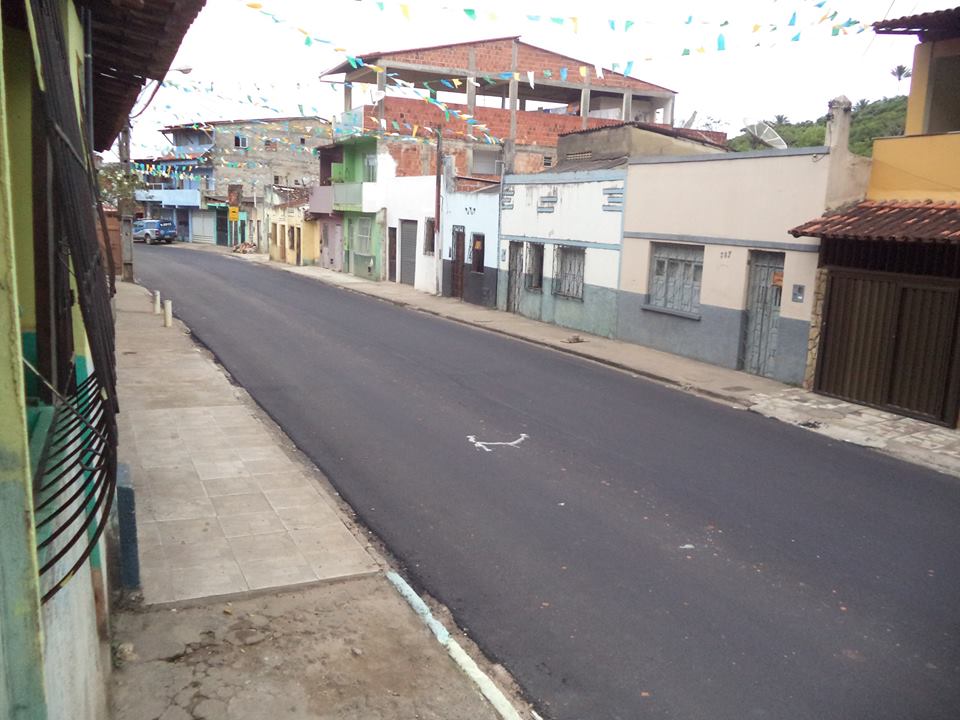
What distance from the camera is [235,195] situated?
57.4 m

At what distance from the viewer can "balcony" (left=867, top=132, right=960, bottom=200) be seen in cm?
1213

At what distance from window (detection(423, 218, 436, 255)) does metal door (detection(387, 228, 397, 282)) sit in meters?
3.38

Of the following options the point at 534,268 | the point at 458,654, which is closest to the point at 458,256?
the point at 534,268

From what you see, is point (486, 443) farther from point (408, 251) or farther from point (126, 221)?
point (408, 251)

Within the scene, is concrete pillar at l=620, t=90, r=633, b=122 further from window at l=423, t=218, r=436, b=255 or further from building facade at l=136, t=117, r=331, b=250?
building facade at l=136, t=117, r=331, b=250

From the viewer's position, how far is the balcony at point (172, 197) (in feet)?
211

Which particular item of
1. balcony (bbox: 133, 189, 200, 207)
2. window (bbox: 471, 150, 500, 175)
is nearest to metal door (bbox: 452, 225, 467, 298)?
window (bbox: 471, 150, 500, 175)

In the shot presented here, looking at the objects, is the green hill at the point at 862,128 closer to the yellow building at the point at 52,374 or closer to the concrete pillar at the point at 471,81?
the concrete pillar at the point at 471,81

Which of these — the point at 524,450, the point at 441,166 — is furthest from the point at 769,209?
the point at 441,166

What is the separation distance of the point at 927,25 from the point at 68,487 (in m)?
15.5

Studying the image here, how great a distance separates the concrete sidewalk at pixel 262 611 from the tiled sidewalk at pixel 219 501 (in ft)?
0.06

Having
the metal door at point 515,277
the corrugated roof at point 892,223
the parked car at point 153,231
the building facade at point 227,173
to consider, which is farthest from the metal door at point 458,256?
the parked car at point 153,231

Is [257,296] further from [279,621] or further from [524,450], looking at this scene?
[279,621]

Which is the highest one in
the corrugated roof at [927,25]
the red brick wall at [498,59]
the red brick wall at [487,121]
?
the red brick wall at [498,59]
